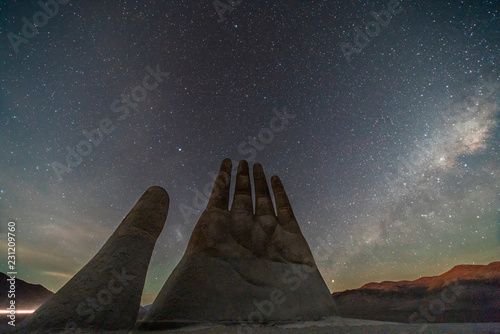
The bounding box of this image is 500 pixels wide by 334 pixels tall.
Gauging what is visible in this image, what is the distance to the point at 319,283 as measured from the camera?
12.3 metres

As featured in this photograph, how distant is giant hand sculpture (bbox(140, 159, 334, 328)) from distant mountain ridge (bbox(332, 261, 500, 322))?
149ft

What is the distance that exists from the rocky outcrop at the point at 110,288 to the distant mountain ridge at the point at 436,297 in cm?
5169

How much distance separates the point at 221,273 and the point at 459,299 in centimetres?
7361

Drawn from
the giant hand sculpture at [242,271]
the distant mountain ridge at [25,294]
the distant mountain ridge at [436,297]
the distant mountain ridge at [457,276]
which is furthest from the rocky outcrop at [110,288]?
the distant mountain ridge at [457,276]

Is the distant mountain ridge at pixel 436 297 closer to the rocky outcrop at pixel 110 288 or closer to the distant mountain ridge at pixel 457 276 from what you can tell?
the distant mountain ridge at pixel 457 276

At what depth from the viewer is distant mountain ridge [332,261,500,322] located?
54.6 meters

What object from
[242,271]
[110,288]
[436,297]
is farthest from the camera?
[436,297]

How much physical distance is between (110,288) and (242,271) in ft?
16.8

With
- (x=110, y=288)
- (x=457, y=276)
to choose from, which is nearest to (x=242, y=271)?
(x=110, y=288)

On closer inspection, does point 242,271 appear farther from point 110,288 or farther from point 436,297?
point 436,297

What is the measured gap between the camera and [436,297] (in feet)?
218

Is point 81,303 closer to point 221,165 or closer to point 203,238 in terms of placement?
point 203,238

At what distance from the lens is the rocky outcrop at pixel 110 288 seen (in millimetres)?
6709

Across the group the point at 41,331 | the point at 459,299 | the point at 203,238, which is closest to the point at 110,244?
the point at 41,331
